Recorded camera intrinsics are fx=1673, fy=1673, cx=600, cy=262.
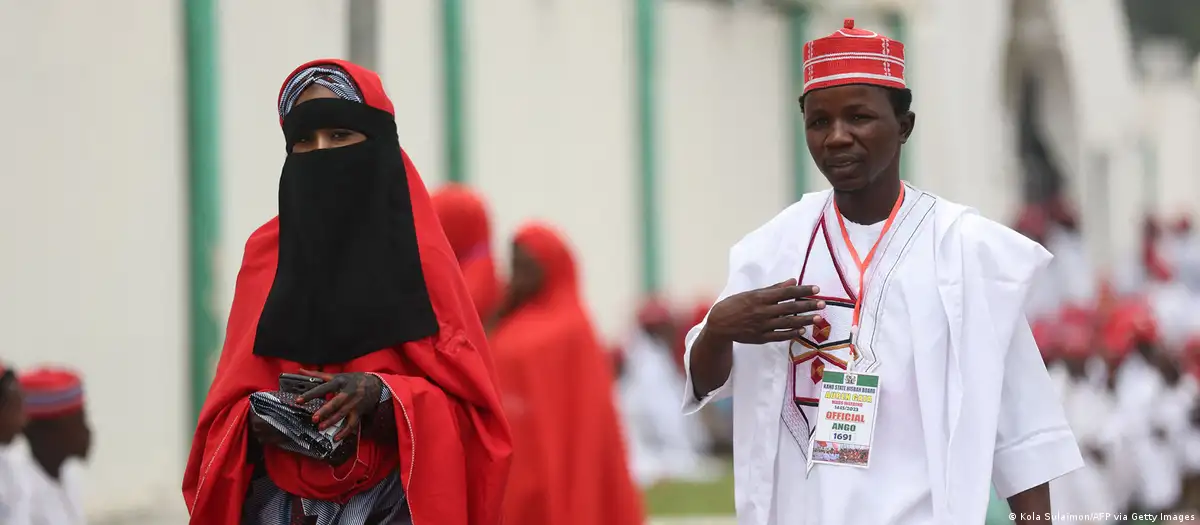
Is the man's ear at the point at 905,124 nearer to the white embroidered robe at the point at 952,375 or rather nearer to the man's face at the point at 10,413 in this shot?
the white embroidered robe at the point at 952,375

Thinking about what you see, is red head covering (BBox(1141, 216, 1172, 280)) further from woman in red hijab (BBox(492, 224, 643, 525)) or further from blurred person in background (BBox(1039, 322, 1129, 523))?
woman in red hijab (BBox(492, 224, 643, 525))

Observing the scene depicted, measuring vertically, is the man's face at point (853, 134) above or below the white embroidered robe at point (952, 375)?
above

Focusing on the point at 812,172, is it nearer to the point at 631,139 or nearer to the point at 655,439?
Result: the point at 631,139

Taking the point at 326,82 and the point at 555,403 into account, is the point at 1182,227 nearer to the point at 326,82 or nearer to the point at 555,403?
the point at 555,403

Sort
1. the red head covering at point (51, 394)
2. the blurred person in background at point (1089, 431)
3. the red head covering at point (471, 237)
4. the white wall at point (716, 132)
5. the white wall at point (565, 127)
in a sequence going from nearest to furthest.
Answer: the red head covering at point (51, 394), the red head covering at point (471, 237), the blurred person in background at point (1089, 431), the white wall at point (565, 127), the white wall at point (716, 132)

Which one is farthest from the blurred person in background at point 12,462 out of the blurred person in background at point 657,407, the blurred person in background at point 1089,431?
the blurred person in background at point 657,407

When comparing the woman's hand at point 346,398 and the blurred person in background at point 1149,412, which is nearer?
the woman's hand at point 346,398

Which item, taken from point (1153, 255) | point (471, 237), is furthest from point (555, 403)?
point (1153, 255)

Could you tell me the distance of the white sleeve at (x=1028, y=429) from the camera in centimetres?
333

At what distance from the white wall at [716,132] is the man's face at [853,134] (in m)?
12.5

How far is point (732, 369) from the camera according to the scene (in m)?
3.58

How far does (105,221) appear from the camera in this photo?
8758mm

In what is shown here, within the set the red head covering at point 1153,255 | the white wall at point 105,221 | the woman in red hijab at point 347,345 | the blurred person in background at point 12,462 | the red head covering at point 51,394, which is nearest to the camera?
the woman in red hijab at point 347,345

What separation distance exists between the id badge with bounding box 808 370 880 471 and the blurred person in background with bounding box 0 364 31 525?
8.50 ft
